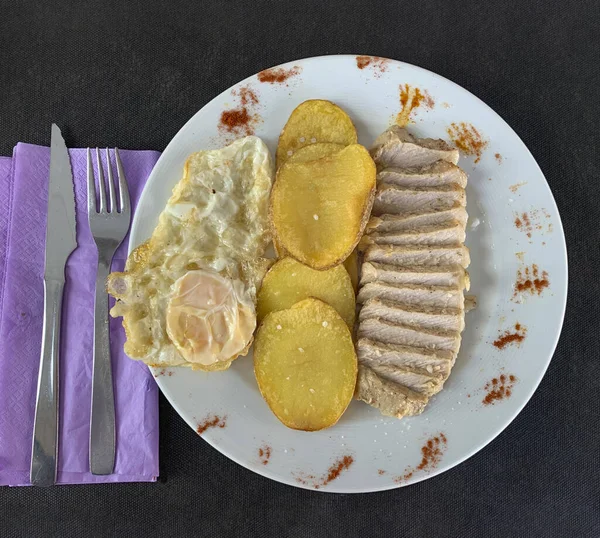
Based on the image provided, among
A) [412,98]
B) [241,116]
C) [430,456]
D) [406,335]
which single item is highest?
[412,98]

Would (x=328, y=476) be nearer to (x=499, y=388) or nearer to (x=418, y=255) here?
(x=499, y=388)

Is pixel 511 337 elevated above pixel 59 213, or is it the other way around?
pixel 59 213

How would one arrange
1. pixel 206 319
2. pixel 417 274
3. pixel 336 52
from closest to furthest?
1. pixel 206 319
2. pixel 417 274
3. pixel 336 52

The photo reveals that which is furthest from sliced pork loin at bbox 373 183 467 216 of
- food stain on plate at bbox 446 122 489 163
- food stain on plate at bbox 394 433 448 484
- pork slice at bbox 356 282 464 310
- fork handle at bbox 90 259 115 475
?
fork handle at bbox 90 259 115 475

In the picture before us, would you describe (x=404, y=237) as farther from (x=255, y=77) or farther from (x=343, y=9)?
(x=343, y=9)

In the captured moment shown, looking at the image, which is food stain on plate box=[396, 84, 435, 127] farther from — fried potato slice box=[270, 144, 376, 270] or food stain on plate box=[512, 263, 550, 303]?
food stain on plate box=[512, 263, 550, 303]

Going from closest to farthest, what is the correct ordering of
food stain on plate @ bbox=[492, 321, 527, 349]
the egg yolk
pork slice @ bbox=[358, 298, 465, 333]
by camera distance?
1. the egg yolk
2. pork slice @ bbox=[358, 298, 465, 333]
3. food stain on plate @ bbox=[492, 321, 527, 349]

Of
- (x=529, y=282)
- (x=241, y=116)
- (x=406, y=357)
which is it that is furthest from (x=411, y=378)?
(x=241, y=116)

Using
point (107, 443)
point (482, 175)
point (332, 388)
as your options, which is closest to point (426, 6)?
point (482, 175)
